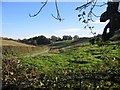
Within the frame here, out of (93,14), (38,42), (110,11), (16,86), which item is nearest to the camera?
(110,11)

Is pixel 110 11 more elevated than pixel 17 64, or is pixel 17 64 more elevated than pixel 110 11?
pixel 110 11

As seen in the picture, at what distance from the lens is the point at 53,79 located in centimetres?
1973

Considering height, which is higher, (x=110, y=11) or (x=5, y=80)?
(x=110, y=11)

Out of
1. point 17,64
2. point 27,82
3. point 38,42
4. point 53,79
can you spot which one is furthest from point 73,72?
point 38,42

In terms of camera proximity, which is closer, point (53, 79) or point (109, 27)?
point (109, 27)

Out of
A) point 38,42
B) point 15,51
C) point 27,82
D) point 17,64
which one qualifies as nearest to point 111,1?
point 27,82

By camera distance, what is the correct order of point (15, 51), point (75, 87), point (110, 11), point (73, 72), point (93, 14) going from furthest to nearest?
point (15, 51), point (73, 72), point (75, 87), point (93, 14), point (110, 11)

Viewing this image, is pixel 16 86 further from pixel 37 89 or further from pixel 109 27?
pixel 109 27

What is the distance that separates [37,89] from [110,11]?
1275 cm

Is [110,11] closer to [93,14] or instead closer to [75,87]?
[93,14]

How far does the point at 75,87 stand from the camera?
16.3 m

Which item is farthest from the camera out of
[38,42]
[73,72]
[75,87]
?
[38,42]

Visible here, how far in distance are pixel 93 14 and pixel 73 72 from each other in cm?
1689

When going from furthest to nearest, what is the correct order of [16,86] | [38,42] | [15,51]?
[38,42]
[15,51]
[16,86]
